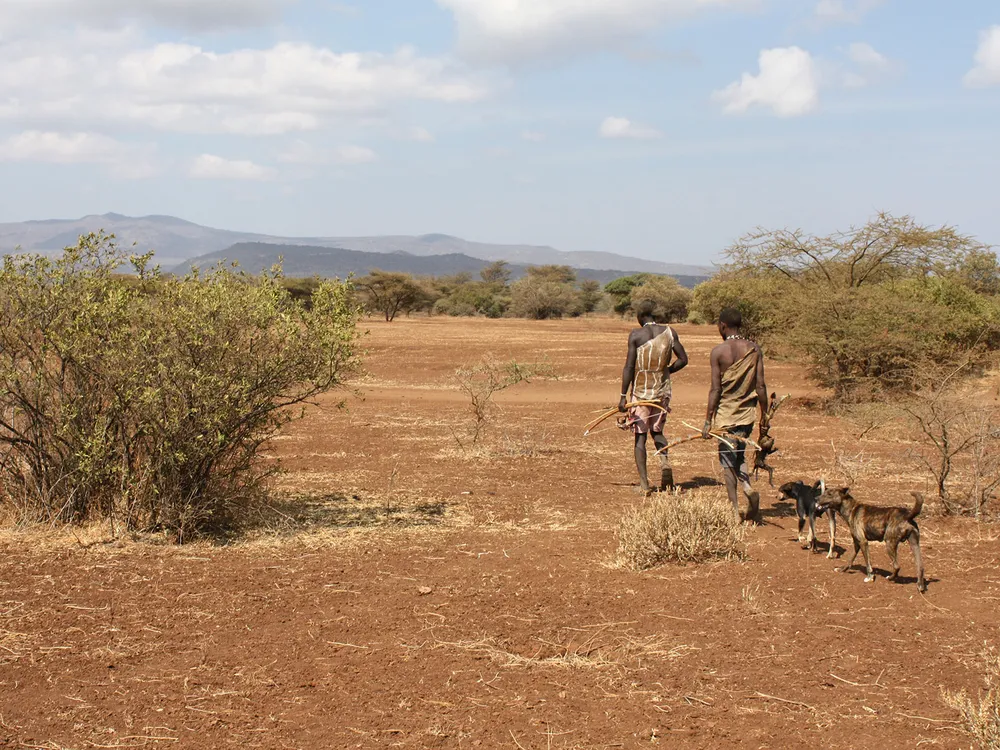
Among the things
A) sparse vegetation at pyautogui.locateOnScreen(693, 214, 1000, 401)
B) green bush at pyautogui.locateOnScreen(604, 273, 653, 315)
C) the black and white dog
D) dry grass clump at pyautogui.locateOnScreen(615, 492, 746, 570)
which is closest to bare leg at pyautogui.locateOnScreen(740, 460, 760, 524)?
the black and white dog

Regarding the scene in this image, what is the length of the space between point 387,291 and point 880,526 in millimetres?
55826

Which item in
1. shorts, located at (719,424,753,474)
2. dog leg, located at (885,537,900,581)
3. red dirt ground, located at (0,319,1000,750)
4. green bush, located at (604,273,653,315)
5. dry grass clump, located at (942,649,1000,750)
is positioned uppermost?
green bush, located at (604,273,653,315)

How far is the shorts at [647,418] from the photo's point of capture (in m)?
8.83

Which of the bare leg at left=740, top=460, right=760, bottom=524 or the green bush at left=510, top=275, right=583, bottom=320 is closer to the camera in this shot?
the bare leg at left=740, top=460, right=760, bottom=524

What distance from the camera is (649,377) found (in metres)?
8.82

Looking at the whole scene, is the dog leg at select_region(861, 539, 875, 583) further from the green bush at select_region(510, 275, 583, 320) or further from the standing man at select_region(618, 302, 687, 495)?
the green bush at select_region(510, 275, 583, 320)

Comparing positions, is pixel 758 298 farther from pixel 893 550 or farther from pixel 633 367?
pixel 893 550

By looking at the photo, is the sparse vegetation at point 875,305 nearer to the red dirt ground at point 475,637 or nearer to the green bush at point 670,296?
the red dirt ground at point 475,637

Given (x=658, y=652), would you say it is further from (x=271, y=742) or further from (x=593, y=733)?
(x=271, y=742)

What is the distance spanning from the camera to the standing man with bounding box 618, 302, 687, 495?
28.6ft

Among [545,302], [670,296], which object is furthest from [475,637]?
[545,302]

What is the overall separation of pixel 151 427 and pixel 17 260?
5.43ft

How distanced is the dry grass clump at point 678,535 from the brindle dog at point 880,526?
0.73 m

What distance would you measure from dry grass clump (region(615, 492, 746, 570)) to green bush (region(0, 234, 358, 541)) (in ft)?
8.81
